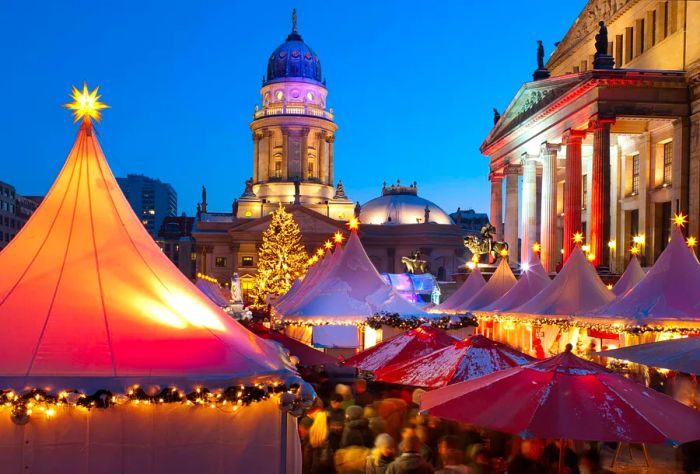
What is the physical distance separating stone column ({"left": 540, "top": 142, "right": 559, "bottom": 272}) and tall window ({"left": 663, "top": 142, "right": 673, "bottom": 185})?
5.39 meters

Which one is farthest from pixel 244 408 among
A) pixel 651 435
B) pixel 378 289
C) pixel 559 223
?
pixel 559 223

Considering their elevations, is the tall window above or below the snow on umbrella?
above

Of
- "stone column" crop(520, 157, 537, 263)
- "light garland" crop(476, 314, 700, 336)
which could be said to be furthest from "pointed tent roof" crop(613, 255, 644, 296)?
"stone column" crop(520, 157, 537, 263)

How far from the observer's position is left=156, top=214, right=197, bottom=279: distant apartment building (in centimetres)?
12144

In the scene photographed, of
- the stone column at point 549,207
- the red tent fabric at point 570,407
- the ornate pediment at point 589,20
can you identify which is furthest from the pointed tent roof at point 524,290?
the red tent fabric at point 570,407

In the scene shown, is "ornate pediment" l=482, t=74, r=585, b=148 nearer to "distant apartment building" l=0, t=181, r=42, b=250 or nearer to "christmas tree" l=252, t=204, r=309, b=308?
"christmas tree" l=252, t=204, r=309, b=308

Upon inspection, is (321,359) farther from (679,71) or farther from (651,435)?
(679,71)

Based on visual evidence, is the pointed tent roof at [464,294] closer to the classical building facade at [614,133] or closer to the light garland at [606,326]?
the light garland at [606,326]

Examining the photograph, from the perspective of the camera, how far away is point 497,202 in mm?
57594

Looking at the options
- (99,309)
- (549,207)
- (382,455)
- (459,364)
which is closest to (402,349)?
(459,364)

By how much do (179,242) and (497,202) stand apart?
74394 mm

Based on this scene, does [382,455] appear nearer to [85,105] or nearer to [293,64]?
[85,105]

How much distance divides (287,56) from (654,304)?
300 feet

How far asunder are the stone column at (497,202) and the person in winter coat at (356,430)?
4654cm
